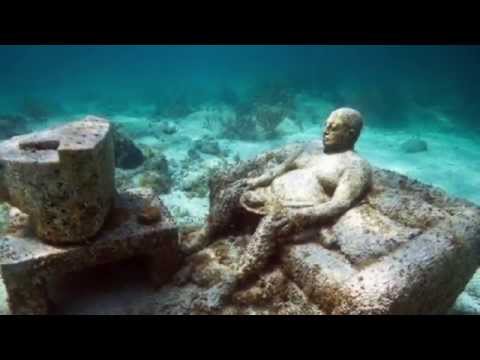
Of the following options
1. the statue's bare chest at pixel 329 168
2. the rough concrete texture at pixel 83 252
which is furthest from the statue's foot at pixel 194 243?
the statue's bare chest at pixel 329 168

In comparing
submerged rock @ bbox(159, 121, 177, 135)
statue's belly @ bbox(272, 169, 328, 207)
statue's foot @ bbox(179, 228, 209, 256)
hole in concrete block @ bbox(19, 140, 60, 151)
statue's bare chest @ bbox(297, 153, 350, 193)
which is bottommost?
submerged rock @ bbox(159, 121, 177, 135)

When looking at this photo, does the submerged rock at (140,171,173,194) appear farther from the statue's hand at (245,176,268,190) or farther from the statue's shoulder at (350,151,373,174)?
the statue's shoulder at (350,151,373,174)

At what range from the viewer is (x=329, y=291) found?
381 centimetres

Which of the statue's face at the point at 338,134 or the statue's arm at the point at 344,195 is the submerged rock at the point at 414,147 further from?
Result: the statue's arm at the point at 344,195

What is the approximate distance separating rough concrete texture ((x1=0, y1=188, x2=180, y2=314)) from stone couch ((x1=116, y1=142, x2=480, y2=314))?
1.61 ft

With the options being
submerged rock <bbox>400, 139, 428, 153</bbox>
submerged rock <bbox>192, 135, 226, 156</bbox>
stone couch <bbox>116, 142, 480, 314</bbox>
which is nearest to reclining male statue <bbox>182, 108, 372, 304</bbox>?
stone couch <bbox>116, 142, 480, 314</bbox>

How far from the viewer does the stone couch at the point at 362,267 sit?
3.66 meters

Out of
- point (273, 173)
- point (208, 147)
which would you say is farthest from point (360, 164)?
point (208, 147)

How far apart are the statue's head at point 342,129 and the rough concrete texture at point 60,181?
117 inches

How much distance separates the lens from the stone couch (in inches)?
144

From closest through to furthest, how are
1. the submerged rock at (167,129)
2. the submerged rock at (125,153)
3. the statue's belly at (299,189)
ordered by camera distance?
the statue's belly at (299,189) → the submerged rock at (125,153) → the submerged rock at (167,129)
